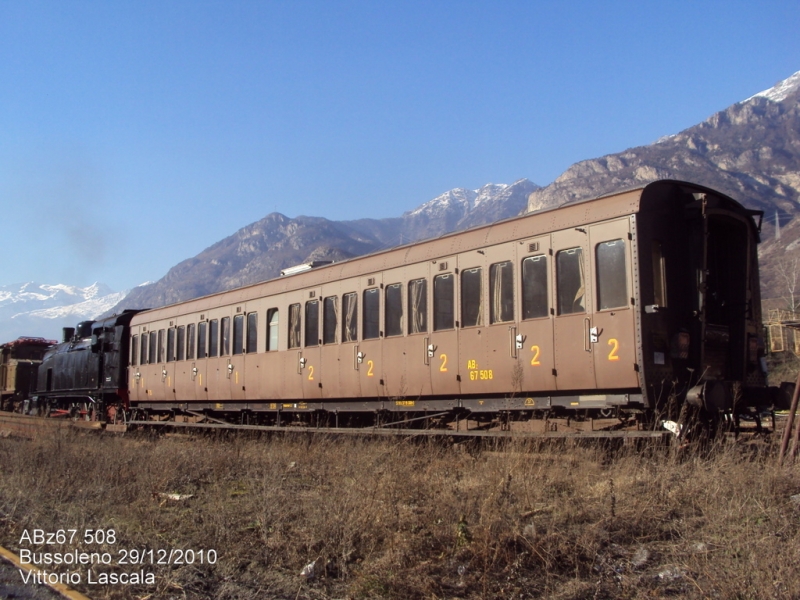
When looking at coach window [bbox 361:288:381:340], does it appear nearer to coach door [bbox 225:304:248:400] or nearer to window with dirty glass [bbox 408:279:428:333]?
window with dirty glass [bbox 408:279:428:333]

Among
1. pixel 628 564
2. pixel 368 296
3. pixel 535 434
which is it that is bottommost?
pixel 628 564

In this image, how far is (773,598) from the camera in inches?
169

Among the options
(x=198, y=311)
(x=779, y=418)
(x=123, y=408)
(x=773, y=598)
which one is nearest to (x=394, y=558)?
(x=773, y=598)

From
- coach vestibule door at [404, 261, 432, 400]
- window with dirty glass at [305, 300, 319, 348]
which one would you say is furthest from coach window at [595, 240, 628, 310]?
window with dirty glass at [305, 300, 319, 348]

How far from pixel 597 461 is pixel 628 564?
3.12m

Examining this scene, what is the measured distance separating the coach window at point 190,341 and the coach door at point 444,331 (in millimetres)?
8736

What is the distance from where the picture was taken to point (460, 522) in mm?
5836

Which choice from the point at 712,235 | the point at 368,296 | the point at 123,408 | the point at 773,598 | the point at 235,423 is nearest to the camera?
the point at 773,598

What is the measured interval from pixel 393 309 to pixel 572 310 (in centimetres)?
359

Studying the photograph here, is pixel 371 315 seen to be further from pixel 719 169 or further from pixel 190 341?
pixel 719 169

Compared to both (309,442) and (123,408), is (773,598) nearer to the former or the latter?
(309,442)

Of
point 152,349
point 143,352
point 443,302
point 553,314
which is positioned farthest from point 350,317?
point 143,352

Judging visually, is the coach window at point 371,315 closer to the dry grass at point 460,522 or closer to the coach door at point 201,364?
the dry grass at point 460,522

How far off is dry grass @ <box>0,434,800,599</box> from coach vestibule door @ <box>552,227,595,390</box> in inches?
35.9
